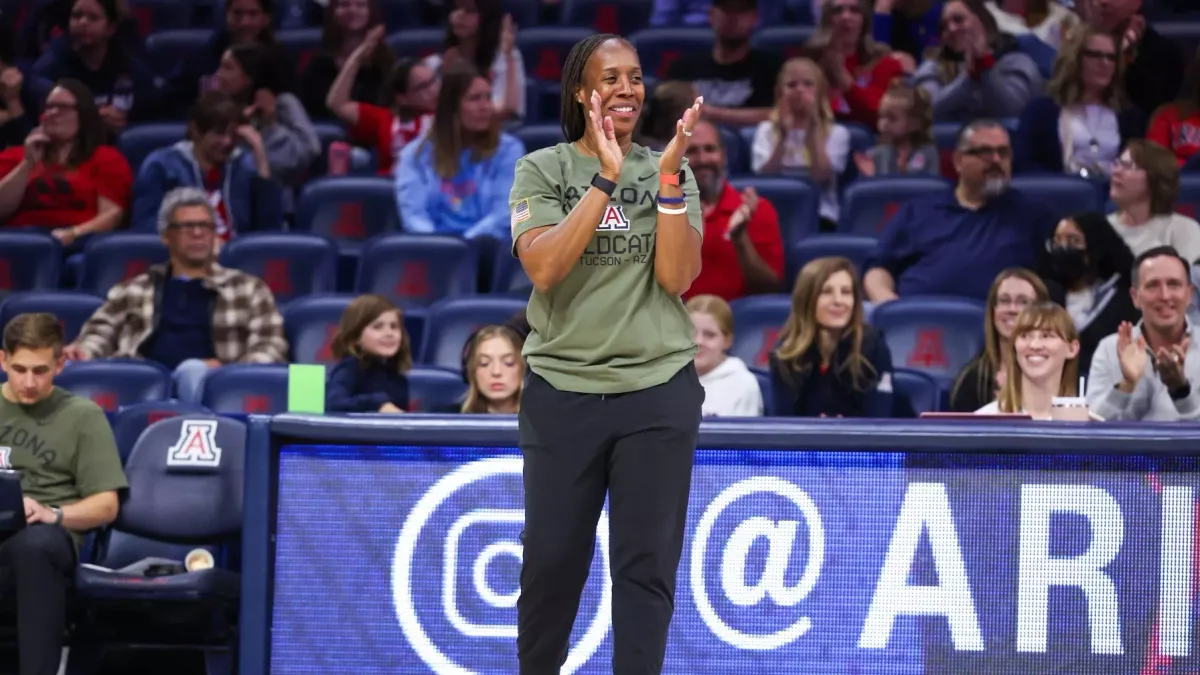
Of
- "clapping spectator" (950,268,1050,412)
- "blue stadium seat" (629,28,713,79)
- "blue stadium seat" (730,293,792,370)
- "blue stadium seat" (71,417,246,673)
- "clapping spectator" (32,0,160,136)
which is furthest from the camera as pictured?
"clapping spectator" (32,0,160,136)

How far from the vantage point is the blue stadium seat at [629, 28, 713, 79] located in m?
Result: 9.98

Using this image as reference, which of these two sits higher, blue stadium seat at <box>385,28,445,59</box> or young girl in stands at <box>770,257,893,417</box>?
blue stadium seat at <box>385,28,445,59</box>

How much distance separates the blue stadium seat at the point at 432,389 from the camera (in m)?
6.74

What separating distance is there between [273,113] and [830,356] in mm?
4268

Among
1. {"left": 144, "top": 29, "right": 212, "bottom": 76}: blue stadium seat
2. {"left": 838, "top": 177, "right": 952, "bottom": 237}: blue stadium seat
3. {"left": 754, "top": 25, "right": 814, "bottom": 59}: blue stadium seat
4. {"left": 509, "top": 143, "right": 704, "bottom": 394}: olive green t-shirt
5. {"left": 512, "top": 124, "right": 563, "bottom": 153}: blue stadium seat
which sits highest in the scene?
{"left": 754, "top": 25, "right": 814, "bottom": 59}: blue stadium seat

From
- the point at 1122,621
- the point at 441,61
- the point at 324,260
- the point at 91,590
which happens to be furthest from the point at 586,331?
the point at 441,61

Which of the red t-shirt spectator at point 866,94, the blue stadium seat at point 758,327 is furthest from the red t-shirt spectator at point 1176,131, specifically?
the blue stadium seat at point 758,327

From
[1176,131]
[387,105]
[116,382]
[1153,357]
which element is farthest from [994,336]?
[387,105]

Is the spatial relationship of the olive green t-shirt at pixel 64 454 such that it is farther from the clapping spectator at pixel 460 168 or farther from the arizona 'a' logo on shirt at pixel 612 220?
the arizona 'a' logo on shirt at pixel 612 220

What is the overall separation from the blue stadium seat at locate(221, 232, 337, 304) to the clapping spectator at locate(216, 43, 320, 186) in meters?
1.11

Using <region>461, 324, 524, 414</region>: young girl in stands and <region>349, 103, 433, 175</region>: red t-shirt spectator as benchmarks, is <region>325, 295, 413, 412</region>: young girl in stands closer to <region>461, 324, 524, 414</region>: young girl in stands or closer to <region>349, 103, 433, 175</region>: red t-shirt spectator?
<region>461, 324, 524, 414</region>: young girl in stands

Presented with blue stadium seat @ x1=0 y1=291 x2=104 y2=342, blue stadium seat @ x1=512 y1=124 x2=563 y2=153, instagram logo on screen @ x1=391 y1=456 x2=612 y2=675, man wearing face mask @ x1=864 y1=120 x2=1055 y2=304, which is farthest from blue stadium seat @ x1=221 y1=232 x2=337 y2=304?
instagram logo on screen @ x1=391 y1=456 x2=612 y2=675

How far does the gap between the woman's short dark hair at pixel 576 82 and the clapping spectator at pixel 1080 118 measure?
556 cm

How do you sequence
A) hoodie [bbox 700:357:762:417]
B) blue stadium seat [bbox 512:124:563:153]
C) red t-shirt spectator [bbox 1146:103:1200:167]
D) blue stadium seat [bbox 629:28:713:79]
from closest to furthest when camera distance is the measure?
hoodie [bbox 700:357:762:417], red t-shirt spectator [bbox 1146:103:1200:167], blue stadium seat [bbox 512:124:563:153], blue stadium seat [bbox 629:28:713:79]
